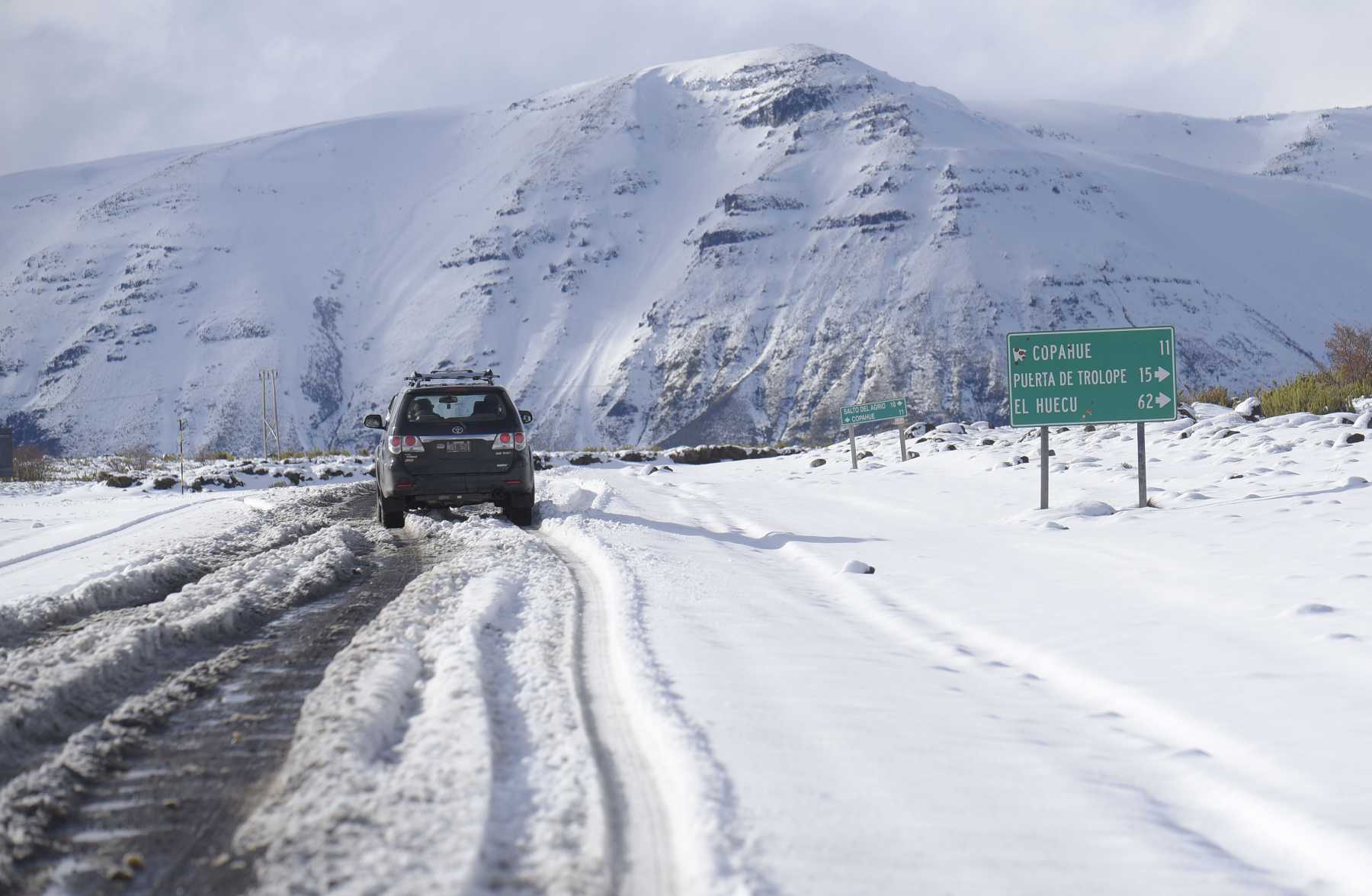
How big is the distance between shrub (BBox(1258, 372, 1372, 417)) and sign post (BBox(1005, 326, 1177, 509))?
7.84m

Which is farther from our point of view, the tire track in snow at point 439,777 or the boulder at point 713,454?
the boulder at point 713,454

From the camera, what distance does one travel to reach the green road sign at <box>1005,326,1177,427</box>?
12492 mm

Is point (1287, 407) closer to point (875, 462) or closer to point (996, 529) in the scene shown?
point (875, 462)

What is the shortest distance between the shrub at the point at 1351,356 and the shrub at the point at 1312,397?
122 cm

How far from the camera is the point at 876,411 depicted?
888 inches

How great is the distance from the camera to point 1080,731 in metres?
4.10

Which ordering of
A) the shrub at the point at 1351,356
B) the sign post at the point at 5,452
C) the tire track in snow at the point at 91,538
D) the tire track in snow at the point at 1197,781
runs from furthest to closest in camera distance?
the sign post at the point at 5,452, the shrub at the point at 1351,356, the tire track in snow at the point at 91,538, the tire track in snow at the point at 1197,781

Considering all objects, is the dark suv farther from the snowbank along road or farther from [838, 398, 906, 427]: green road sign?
[838, 398, 906, 427]: green road sign

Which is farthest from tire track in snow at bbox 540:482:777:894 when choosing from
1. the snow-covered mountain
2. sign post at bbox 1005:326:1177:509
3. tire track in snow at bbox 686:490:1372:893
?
the snow-covered mountain

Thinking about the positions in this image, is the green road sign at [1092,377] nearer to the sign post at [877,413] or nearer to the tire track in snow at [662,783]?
the sign post at [877,413]

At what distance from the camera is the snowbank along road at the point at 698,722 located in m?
2.75

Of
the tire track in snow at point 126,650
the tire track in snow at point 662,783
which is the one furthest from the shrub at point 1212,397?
the tire track in snow at point 662,783

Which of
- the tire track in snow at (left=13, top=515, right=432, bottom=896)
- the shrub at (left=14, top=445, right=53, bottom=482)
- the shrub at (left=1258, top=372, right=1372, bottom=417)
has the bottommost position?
the tire track in snow at (left=13, top=515, right=432, bottom=896)

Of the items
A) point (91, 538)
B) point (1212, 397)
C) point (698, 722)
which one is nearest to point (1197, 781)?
point (698, 722)
